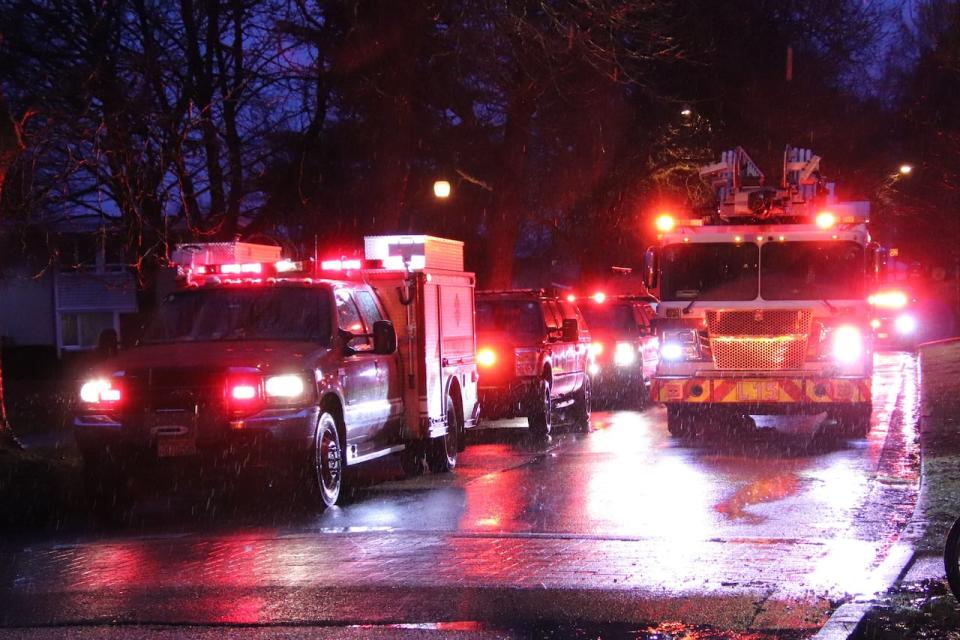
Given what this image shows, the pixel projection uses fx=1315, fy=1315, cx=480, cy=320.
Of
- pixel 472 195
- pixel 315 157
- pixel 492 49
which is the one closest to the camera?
pixel 492 49

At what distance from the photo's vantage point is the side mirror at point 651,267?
1678 centimetres

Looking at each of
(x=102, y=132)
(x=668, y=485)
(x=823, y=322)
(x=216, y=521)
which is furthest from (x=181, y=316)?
(x=823, y=322)

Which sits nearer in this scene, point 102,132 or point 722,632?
point 722,632

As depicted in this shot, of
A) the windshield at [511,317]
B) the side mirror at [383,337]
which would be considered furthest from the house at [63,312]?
the side mirror at [383,337]

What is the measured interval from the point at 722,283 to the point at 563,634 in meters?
10.6

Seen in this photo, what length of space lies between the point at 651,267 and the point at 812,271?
2.01 meters

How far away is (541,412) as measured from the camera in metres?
17.8

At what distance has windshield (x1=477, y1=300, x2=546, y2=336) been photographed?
18141 millimetres

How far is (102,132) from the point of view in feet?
48.7

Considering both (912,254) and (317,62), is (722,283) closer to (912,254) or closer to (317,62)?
(317,62)

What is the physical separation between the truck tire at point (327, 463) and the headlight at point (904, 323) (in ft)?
103

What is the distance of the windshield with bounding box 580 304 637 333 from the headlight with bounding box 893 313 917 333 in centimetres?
1934

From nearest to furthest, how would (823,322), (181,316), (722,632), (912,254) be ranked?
(722,632)
(181,316)
(823,322)
(912,254)

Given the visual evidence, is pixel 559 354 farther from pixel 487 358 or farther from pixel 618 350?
pixel 618 350
